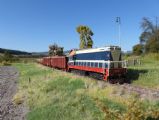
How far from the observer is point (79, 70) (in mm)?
35469

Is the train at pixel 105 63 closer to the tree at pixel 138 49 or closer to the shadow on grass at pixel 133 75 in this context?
the shadow on grass at pixel 133 75

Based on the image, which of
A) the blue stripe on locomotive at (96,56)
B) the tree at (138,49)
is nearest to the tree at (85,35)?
the tree at (138,49)

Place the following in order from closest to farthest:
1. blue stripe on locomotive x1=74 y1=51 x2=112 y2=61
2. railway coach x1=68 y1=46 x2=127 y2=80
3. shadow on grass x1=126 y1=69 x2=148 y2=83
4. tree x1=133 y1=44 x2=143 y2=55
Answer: railway coach x1=68 y1=46 x2=127 y2=80 → shadow on grass x1=126 y1=69 x2=148 y2=83 → blue stripe on locomotive x1=74 y1=51 x2=112 y2=61 → tree x1=133 y1=44 x2=143 y2=55

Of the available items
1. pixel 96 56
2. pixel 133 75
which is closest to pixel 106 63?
pixel 133 75

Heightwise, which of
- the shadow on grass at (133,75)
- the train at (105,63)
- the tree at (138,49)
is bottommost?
the shadow on grass at (133,75)

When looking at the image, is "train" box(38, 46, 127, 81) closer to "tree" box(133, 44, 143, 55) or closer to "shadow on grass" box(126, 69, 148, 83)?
"shadow on grass" box(126, 69, 148, 83)

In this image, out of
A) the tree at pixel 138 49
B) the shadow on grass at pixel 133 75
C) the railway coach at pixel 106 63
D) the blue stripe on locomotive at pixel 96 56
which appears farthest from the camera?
the tree at pixel 138 49

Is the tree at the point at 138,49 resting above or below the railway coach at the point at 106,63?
above

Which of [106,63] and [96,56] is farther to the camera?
[96,56]

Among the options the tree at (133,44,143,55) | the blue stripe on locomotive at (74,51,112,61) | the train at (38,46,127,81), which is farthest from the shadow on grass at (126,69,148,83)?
the tree at (133,44,143,55)

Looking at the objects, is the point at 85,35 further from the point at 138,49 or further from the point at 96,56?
the point at 96,56

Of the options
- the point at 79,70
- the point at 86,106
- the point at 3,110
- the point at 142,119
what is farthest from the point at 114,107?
the point at 79,70

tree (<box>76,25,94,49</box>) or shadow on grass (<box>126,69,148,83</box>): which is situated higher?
tree (<box>76,25,94,49</box>)

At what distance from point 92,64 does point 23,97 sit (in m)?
9.28
